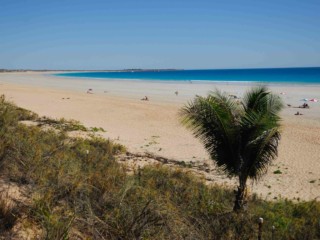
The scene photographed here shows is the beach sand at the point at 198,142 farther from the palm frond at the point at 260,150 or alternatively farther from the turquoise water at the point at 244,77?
the turquoise water at the point at 244,77

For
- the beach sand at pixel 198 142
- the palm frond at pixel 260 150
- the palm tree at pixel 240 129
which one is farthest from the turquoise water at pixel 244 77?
the palm frond at pixel 260 150

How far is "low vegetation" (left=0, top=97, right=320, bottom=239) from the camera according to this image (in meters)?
4.04

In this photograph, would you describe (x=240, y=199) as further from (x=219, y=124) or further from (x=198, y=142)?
(x=198, y=142)

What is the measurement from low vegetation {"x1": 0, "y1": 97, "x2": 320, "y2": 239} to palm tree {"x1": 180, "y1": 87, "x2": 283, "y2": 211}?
0.79 m

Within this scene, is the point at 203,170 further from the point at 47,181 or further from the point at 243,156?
the point at 47,181

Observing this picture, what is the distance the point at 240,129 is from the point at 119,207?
323 cm

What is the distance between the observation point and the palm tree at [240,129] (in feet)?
21.4

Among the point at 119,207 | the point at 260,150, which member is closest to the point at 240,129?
the point at 260,150

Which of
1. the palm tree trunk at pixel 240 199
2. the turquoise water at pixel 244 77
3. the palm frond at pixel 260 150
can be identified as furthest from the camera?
the turquoise water at pixel 244 77

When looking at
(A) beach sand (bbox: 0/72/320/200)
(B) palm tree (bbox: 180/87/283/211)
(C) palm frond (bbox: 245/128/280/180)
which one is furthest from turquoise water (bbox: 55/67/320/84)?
(C) palm frond (bbox: 245/128/280/180)

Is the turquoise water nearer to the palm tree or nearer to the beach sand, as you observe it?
the beach sand

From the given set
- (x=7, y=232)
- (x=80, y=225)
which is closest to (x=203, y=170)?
(x=80, y=225)

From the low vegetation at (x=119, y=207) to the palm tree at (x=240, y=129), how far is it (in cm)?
79

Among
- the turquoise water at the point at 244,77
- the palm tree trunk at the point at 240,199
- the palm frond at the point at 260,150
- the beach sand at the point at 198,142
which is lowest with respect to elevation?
the beach sand at the point at 198,142
